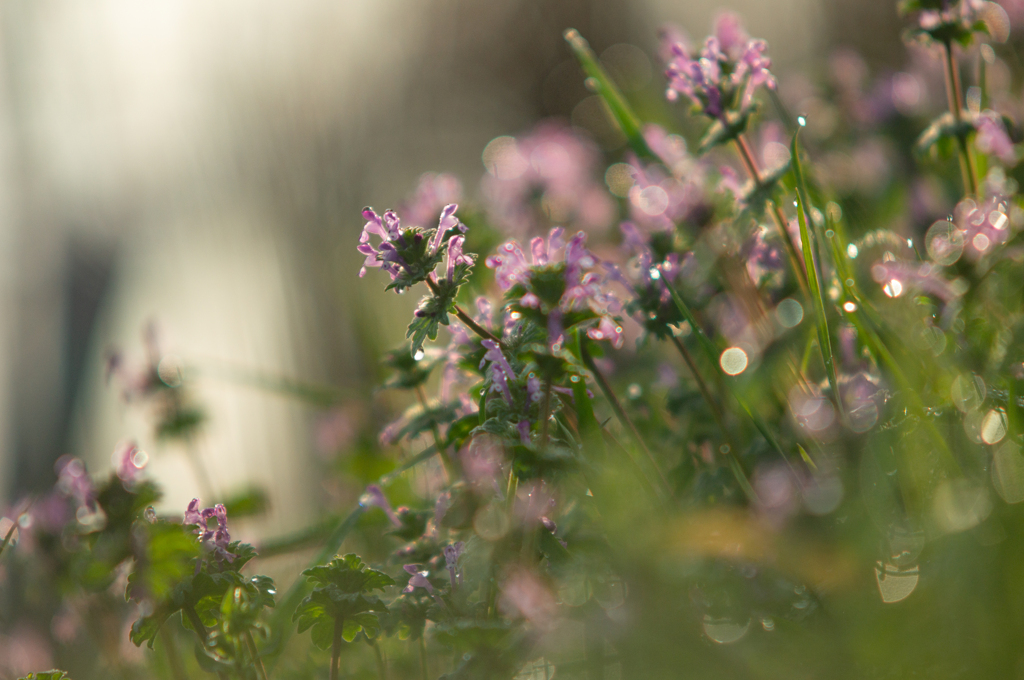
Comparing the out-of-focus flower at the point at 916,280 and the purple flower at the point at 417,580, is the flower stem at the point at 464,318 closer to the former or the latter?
the purple flower at the point at 417,580

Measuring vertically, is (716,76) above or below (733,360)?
above

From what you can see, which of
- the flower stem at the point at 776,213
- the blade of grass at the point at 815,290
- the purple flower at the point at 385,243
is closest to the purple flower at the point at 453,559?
the purple flower at the point at 385,243

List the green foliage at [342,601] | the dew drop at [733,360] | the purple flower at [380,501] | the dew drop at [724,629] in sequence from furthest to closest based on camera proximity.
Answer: the dew drop at [733,360] < the purple flower at [380,501] < the green foliage at [342,601] < the dew drop at [724,629]

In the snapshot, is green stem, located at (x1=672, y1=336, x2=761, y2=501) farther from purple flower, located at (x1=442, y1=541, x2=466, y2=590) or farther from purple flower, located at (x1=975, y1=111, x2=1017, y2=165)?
purple flower, located at (x1=975, y1=111, x2=1017, y2=165)

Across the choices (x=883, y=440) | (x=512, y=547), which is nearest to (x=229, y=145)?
(x=512, y=547)

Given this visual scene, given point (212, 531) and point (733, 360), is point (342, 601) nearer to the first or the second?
point (212, 531)

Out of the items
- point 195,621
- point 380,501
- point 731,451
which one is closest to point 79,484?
point 195,621
